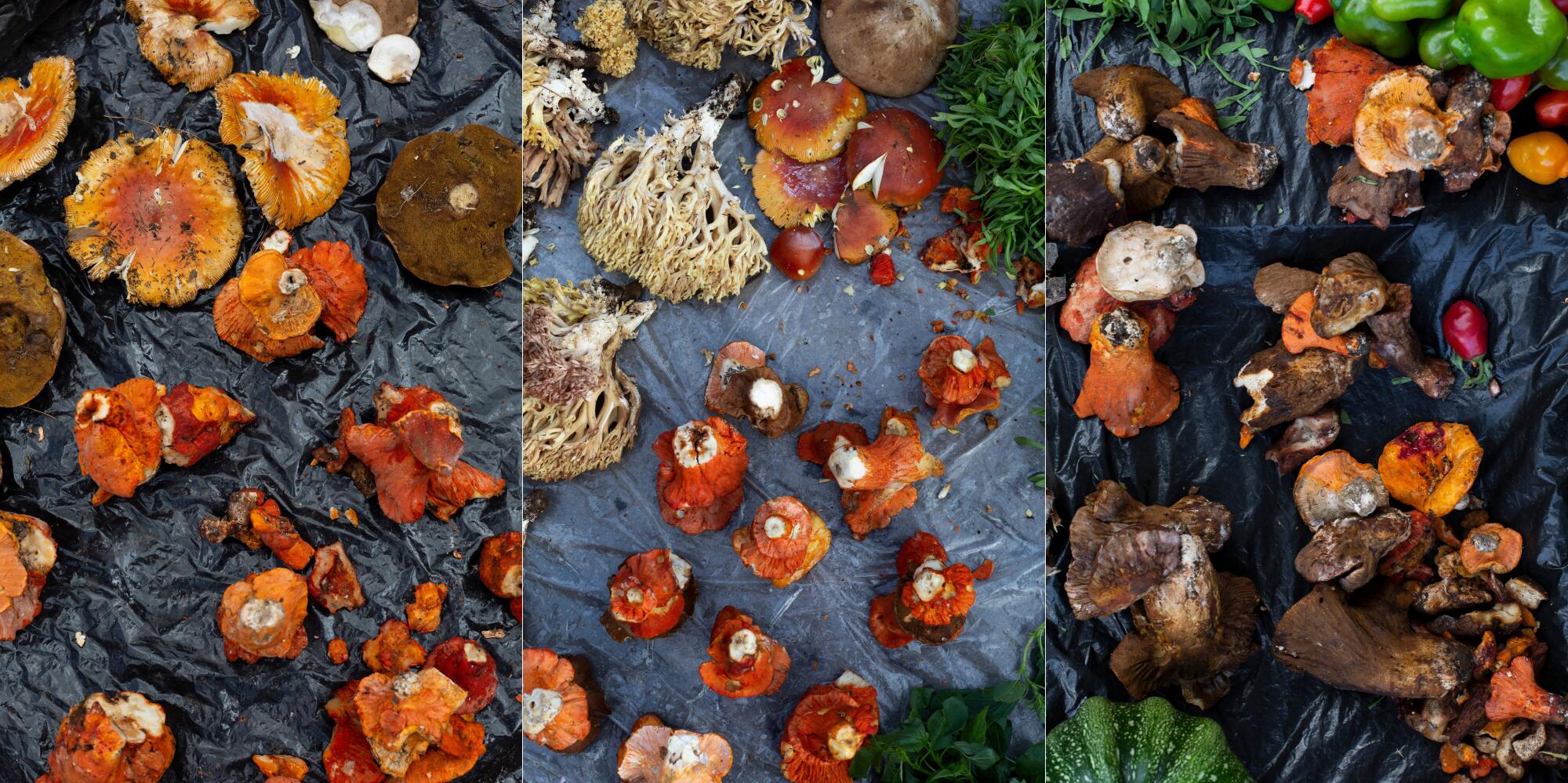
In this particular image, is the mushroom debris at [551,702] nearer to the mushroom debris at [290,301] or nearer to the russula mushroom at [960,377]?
the mushroom debris at [290,301]

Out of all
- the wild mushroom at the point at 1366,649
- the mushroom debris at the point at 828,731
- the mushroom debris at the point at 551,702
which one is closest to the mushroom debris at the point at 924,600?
the mushroom debris at the point at 828,731

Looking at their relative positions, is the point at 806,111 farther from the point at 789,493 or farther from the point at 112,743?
the point at 112,743

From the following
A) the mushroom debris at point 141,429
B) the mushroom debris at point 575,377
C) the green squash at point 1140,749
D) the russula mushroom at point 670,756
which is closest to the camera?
the mushroom debris at point 141,429

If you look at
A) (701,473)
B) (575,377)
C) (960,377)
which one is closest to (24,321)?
(575,377)

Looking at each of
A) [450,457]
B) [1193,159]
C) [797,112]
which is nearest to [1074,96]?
[1193,159]

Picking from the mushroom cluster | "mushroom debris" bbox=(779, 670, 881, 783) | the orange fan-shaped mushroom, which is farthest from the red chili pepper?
the orange fan-shaped mushroom
